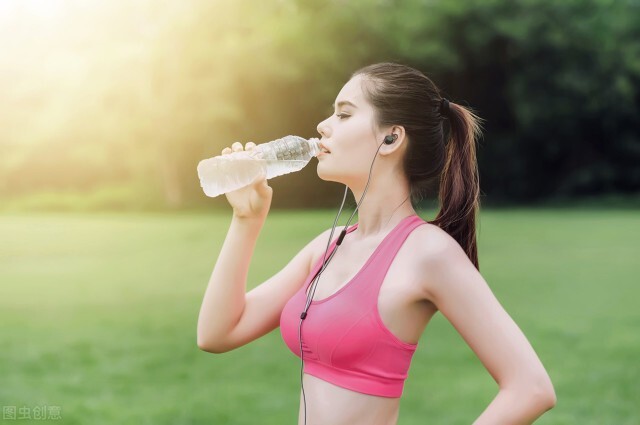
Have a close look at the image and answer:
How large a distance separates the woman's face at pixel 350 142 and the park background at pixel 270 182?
3702mm

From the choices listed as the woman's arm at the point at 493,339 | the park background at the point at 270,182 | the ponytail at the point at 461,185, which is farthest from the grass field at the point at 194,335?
the woman's arm at the point at 493,339

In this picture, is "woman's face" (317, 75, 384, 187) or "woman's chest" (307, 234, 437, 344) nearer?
"woman's chest" (307, 234, 437, 344)

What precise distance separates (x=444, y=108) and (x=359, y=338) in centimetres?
55

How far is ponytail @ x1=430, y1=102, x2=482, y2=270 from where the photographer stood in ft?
6.66

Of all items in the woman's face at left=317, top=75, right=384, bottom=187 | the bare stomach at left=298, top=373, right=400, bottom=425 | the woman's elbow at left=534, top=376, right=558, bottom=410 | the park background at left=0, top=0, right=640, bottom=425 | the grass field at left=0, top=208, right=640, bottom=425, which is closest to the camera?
the woman's elbow at left=534, top=376, right=558, bottom=410

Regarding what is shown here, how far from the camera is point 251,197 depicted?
2.06 m

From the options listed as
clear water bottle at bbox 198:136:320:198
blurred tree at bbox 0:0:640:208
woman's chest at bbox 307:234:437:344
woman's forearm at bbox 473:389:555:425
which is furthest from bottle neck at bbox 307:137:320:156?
blurred tree at bbox 0:0:640:208

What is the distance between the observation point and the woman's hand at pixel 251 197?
6.74 ft

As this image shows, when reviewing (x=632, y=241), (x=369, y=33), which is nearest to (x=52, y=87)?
(x=369, y=33)

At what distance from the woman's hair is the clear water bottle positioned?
18 cm

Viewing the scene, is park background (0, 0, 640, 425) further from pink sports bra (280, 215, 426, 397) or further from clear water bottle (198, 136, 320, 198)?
pink sports bra (280, 215, 426, 397)

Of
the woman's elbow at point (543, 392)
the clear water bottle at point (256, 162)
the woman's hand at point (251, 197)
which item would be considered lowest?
the woman's elbow at point (543, 392)

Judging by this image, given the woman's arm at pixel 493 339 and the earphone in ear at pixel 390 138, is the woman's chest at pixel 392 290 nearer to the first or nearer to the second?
the woman's arm at pixel 493 339

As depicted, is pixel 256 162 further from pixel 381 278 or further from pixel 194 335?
pixel 194 335
